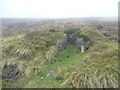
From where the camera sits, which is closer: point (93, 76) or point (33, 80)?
point (93, 76)

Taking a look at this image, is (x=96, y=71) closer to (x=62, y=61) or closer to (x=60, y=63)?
(x=60, y=63)

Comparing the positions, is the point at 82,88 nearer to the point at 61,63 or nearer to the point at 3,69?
the point at 61,63

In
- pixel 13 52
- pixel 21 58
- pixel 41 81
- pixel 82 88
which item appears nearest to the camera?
pixel 82 88

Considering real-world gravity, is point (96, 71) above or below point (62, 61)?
below

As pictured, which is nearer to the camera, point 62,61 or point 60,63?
point 60,63

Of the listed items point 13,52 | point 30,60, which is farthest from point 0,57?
point 30,60

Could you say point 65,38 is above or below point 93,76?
above

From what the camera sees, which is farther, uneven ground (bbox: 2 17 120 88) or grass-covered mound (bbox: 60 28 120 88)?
uneven ground (bbox: 2 17 120 88)

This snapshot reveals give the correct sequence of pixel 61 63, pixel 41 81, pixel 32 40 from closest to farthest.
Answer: pixel 41 81 < pixel 61 63 < pixel 32 40

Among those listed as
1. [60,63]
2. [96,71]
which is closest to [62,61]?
[60,63]

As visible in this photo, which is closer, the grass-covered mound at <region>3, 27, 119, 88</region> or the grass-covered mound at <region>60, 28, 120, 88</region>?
the grass-covered mound at <region>60, 28, 120, 88</region>

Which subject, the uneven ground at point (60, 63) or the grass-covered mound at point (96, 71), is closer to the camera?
the grass-covered mound at point (96, 71)
